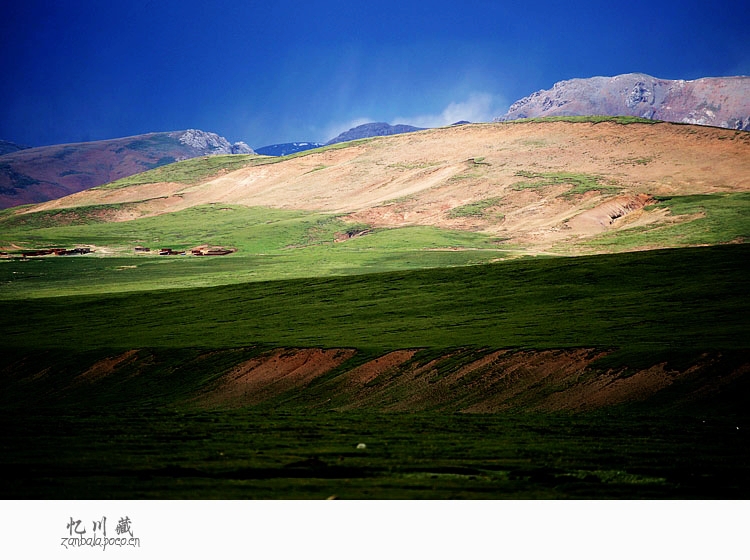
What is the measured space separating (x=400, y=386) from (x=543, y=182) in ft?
412

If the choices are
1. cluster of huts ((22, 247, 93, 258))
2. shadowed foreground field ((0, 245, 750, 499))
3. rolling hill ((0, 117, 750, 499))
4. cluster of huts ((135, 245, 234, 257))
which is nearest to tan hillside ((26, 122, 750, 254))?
rolling hill ((0, 117, 750, 499))

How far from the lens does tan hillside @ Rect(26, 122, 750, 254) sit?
141 meters

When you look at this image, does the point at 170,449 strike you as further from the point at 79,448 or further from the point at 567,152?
the point at 567,152

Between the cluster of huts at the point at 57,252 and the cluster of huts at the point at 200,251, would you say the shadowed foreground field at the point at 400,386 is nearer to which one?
the cluster of huts at the point at 200,251

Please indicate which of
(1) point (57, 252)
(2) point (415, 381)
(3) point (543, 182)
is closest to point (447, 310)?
(2) point (415, 381)

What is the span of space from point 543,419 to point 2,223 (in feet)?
612

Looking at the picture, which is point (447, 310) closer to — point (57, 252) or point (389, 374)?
point (389, 374)

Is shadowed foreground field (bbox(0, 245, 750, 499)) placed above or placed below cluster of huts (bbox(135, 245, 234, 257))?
below

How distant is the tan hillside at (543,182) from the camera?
14125cm

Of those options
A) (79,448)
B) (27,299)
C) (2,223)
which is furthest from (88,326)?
(2,223)

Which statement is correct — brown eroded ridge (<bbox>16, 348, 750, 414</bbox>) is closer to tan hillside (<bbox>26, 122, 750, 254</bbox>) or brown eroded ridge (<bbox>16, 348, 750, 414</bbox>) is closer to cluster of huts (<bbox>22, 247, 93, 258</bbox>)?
tan hillside (<bbox>26, 122, 750, 254</bbox>)

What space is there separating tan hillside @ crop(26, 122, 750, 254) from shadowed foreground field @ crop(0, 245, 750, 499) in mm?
65043

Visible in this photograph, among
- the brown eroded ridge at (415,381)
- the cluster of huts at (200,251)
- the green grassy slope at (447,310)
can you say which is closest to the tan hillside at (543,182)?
the cluster of huts at (200,251)

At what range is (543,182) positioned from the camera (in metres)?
160
